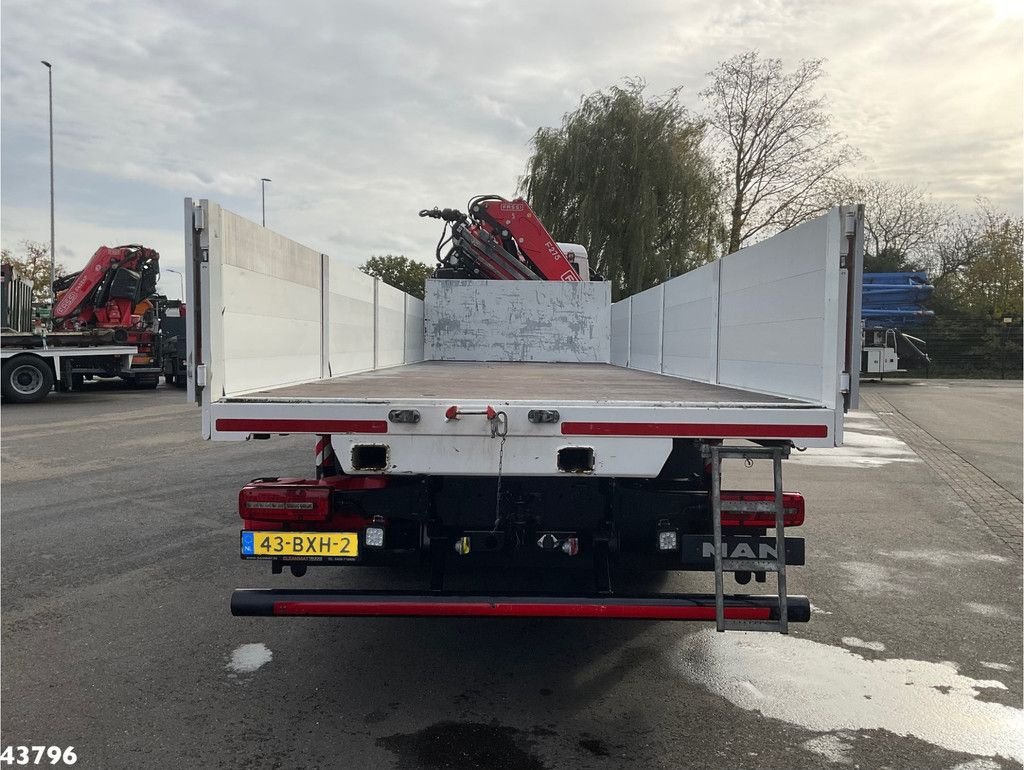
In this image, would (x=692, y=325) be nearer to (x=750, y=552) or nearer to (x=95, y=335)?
(x=750, y=552)

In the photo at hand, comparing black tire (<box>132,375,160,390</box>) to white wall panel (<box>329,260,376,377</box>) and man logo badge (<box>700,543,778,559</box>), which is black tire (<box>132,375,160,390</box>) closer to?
white wall panel (<box>329,260,376,377</box>)

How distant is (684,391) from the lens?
3.74 meters

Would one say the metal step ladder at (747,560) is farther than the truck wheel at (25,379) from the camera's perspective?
No

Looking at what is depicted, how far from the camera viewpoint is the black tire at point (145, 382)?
779 inches

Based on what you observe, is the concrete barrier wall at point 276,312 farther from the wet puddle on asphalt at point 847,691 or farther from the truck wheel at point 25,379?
the truck wheel at point 25,379

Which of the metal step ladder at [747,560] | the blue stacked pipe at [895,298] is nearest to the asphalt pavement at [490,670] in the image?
the metal step ladder at [747,560]

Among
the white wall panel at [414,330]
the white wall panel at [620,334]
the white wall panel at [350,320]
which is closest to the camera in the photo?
the white wall panel at [350,320]

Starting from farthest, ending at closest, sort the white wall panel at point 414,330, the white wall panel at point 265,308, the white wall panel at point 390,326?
the white wall panel at point 414,330
the white wall panel at point 390,326
the white wall panel at point 265,308

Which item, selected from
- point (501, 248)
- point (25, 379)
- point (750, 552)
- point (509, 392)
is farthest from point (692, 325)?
point (25, 379)

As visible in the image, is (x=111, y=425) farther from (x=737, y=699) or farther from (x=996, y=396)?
(x=996, y=396)

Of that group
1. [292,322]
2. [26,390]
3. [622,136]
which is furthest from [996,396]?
[26,390]

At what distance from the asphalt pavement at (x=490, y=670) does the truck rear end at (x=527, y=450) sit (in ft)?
1.51

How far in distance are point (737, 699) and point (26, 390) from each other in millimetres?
17317

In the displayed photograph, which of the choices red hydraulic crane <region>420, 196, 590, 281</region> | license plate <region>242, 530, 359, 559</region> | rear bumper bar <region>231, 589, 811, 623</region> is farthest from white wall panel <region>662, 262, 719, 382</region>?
red hydraulic crane <region>420, 196, 590, 281</region>
